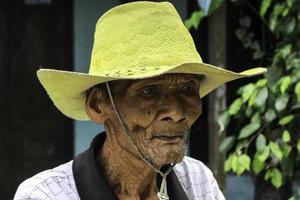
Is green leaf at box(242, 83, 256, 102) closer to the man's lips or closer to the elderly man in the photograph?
the elderly man

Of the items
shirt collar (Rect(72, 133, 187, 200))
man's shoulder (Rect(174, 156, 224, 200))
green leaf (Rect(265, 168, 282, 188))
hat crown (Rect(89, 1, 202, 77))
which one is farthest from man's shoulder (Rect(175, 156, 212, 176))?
green leaf (Rect(265, 168, 282, 188))

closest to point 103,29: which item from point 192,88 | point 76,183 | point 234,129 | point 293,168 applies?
point 192,88

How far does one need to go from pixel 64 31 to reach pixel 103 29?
3.51m

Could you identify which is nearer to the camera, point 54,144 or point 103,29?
point 103,29

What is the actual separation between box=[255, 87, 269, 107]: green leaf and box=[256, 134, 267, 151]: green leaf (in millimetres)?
154

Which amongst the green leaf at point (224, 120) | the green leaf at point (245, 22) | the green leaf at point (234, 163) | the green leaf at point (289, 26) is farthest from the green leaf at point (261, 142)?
the green leaf at point (245, 22)

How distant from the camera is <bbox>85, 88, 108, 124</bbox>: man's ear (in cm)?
210

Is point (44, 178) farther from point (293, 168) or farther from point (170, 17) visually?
point (293, 168)

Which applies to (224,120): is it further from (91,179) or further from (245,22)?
(91,179)

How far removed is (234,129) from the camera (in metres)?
5.32

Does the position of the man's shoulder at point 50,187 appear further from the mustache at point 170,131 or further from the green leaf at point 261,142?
the green leaf at point 261,142

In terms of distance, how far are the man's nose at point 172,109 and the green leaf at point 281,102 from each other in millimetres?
1850

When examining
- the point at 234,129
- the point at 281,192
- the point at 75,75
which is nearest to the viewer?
the point at 75,75

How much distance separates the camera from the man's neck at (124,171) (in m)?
2.09
